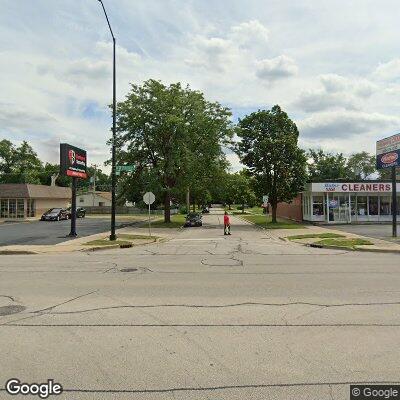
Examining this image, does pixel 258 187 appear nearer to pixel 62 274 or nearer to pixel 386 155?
pixel 386 155

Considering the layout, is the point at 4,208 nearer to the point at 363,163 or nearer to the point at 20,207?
the point at 20,207

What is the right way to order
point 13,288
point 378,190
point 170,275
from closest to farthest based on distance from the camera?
1. point 13,288
2. point 170,275
3. point 378,190

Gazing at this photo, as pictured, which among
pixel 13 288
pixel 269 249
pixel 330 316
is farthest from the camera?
pixel 269 249

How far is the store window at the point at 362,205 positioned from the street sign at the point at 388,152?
1487 centimetres

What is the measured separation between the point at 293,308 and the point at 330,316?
0.77m

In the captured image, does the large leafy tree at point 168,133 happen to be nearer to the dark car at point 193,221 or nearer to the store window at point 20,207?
the dark car at point 193,221

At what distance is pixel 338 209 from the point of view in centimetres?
4094

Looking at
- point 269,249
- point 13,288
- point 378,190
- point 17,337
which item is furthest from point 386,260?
point 378,190

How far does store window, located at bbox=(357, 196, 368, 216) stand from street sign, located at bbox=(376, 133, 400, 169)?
1487cm

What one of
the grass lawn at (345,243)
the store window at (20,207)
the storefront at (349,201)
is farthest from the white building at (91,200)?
the grass lawn at (345,243)

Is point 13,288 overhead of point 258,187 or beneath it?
beneath

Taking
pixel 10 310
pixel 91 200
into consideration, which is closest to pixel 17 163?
pixel 91 200

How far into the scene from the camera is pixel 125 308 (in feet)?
26.7

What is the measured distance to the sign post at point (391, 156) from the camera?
24906 millimetres
